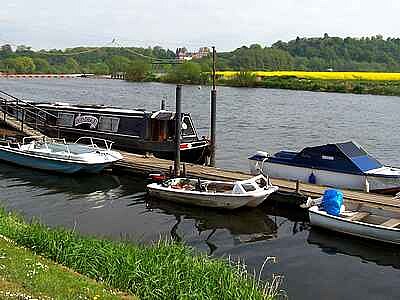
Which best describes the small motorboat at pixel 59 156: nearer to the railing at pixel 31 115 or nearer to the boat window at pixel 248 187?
the railing at pixel 31 115

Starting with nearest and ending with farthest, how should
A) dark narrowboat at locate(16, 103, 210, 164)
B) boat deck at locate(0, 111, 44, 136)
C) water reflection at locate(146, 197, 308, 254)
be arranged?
water reflection at locate(146, 197, 308, 254) → dark narrowboat at locate(16, 103, 210, 164) → boat deck at locate(0, 111, 44, 136)

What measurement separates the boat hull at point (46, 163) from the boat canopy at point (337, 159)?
821cm

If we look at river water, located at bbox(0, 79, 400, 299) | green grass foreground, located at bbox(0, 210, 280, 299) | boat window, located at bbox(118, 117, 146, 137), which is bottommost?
river water, located at bbox(0, 79, 400, 299)

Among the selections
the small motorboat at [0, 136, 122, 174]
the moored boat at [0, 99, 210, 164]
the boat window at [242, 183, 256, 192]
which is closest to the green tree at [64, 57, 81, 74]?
the moored boat at [0, 99, 210, 164]

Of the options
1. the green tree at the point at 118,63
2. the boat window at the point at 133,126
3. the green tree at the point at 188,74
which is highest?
the green tree at the point at 118,63

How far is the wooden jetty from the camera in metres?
18.8

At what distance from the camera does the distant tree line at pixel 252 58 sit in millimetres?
144875

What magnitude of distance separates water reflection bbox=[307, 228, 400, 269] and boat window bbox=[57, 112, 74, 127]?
61.6 ft

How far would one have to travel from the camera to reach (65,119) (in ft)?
108

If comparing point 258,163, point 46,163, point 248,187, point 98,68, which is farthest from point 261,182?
point 98,68

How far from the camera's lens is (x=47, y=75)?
15888 cm

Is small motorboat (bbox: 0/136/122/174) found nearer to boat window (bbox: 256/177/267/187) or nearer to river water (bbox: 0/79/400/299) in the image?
river water (bbox: 0/79/400/299)

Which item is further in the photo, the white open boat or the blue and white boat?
the blue and white boat

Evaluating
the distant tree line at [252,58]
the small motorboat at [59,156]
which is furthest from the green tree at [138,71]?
the small motorboat at [59,156]
